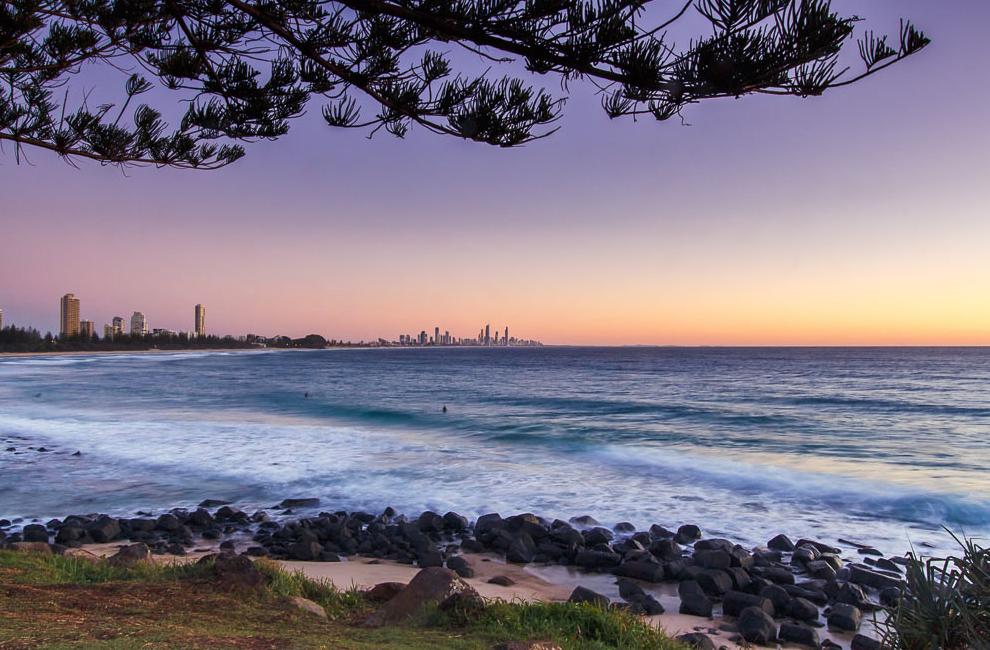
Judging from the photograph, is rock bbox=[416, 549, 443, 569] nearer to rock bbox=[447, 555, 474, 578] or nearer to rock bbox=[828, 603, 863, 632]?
rock bbox=[447, 555, 474, 578]

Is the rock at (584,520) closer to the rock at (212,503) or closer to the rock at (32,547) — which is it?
the rock at (212,503)

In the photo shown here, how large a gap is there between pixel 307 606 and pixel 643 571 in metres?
4.32

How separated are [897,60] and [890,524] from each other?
33.1 ft

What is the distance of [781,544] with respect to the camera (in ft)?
31.1

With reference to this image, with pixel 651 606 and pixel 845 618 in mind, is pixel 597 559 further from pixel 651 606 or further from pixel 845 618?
pixel 845 618

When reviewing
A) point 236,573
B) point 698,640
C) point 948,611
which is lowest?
point 698,640

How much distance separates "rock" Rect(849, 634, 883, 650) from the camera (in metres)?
5.96

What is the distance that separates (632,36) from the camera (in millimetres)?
4379

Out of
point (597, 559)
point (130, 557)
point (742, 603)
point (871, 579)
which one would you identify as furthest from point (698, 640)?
point (130, 557)

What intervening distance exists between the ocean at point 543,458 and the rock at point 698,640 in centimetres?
458

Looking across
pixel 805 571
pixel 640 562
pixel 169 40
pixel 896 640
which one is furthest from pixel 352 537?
pixel 896 640

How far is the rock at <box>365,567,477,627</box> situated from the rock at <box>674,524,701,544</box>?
527 cm

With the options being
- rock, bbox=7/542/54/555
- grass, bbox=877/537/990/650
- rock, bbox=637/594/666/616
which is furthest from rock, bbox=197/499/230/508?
grass, bbox=877/537/990/650

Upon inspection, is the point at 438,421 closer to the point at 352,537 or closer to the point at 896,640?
the point at 352,537
